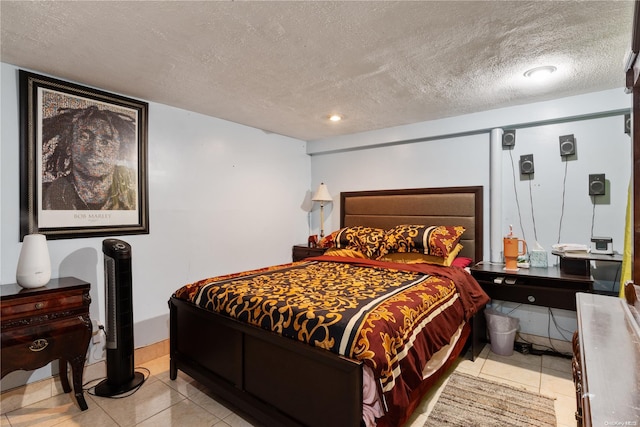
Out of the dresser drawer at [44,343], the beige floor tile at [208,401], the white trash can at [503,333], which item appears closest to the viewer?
the dresser drawer at [44,343]

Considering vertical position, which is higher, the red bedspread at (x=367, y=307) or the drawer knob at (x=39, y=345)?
the red bedspread at (x=367, y=307)

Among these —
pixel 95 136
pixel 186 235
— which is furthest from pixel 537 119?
pixel 95 136

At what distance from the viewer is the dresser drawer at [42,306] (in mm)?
1869

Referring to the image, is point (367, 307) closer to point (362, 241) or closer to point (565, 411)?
point (565, 411)

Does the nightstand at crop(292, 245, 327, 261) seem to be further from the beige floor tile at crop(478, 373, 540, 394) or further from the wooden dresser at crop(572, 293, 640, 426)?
the wooden dresser at crop(572, 293, 640, 426)

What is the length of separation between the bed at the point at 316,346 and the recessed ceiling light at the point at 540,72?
153cm

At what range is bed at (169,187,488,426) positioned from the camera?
1488 mm

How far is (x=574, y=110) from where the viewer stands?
280 cm

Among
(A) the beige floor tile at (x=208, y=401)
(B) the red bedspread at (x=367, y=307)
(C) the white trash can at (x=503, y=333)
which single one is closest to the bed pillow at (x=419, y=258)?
(B) the red bedspread at (x=367, y=307)

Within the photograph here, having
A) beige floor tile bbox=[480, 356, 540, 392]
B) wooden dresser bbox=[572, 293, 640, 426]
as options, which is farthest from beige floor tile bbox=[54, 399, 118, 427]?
beige floor tile bbox=[480, 356, 540, 392]

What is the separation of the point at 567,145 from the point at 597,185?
429 mm

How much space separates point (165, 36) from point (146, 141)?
1323mm

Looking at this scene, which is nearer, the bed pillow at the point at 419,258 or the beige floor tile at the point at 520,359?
the beige floor tile at the point at 520,359

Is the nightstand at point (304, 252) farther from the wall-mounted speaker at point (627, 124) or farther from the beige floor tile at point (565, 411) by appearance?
the wall-mounted speaker at point (627, 124)
